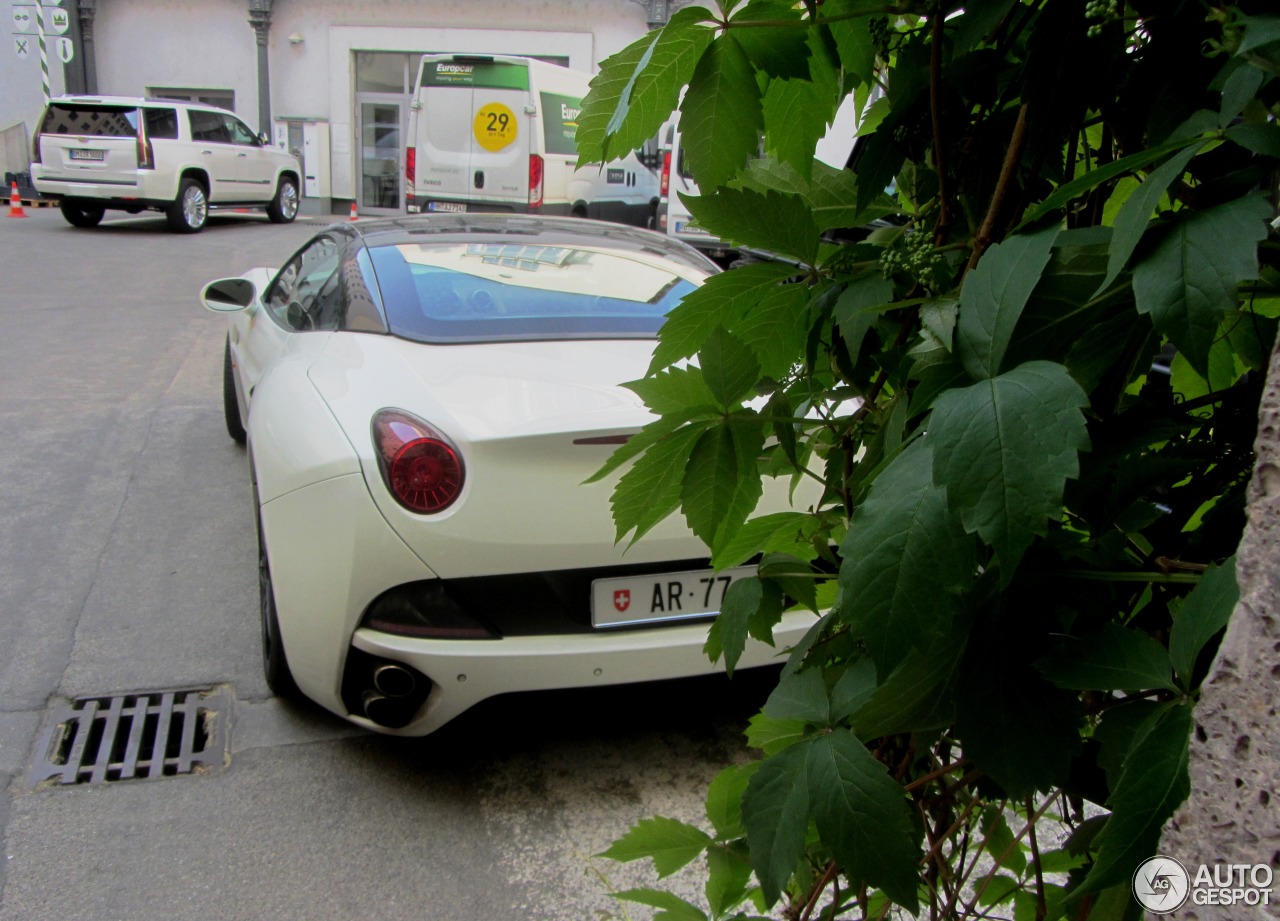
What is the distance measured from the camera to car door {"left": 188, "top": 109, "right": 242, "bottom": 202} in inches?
754

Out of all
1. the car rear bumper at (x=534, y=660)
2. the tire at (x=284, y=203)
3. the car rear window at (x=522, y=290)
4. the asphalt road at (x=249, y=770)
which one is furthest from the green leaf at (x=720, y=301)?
the tire at (x=284, y=203)

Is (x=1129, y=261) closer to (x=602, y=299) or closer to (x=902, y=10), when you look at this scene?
(x=902, y=10)

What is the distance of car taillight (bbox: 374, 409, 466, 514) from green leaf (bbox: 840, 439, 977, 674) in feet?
7.40

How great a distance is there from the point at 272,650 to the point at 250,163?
19015mm

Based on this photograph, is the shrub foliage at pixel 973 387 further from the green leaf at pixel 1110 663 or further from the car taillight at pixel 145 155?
the car taillight at pixel 145 155

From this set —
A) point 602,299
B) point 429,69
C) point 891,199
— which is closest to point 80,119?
point 429,69

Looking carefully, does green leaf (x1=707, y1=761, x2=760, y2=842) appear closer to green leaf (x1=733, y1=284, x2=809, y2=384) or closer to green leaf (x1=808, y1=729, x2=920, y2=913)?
green leaf (x1=808, y1=729, x2=920, y2=913)

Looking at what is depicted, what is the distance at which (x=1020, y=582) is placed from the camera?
2.53ft

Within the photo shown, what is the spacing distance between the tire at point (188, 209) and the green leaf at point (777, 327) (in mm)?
19515

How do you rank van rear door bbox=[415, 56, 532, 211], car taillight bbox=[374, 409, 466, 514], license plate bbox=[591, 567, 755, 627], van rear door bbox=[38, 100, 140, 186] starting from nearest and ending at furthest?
car taillight bbox=[374, 409, 466, 514]
license plate bbox=[591, 567, 755, 627]
van rear door bbox=[415, 56, 532, 211]
van rear door bbox=[38, 100, 140, 186]

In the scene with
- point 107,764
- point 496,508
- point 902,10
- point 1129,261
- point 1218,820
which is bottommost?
point 107,764

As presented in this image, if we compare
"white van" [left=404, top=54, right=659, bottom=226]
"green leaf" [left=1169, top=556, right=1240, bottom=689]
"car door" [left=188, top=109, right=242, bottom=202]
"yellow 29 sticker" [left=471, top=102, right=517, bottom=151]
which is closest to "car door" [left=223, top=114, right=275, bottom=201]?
"car door" [left=188, top=109, right=242, bottom=202]

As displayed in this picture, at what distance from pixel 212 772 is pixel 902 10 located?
9.91ft

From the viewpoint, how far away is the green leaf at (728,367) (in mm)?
907
